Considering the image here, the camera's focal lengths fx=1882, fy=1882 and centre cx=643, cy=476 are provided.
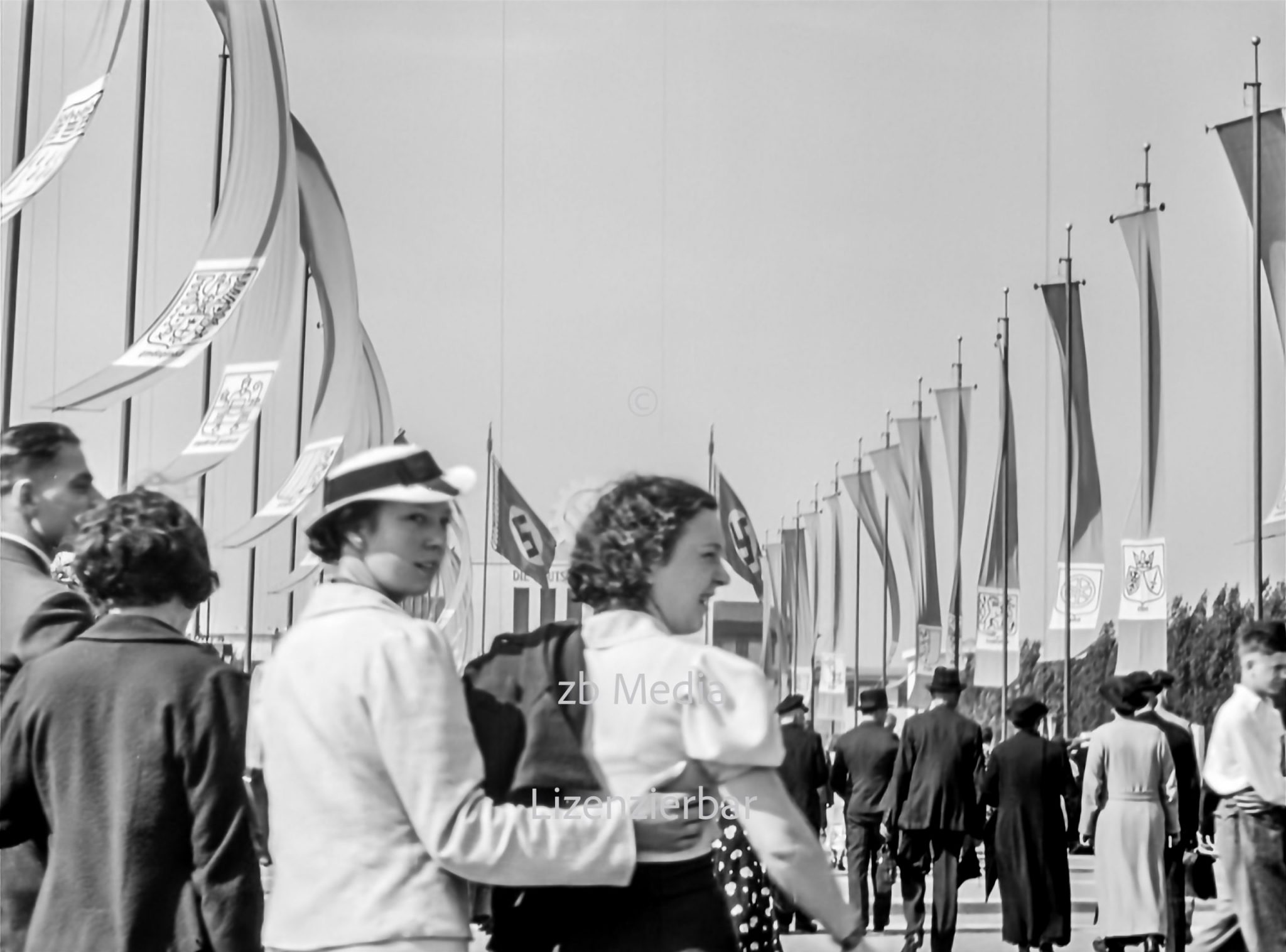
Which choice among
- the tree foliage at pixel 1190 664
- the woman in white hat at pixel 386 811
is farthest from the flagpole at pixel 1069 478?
the tree foliage at pixel 1190 664

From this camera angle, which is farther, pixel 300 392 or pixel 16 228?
pixel 300 392

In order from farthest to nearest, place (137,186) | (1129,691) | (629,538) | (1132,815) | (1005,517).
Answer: (1005,517) < (137,186) < (1132,815) < (1129,691) < (629,538)

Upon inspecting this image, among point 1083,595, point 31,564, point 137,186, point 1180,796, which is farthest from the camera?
point 1083,595

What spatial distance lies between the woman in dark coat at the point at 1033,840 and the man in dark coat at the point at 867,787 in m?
1.54

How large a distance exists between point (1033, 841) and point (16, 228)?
7019 mm

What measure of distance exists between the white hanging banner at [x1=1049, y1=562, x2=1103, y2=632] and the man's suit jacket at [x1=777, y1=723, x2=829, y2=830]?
7.39 m

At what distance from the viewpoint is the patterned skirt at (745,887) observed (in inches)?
188

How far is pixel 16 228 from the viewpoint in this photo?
11.4 metres

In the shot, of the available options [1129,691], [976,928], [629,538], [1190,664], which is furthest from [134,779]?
[1190,664]

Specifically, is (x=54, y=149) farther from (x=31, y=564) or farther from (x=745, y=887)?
(x=745, y=887)

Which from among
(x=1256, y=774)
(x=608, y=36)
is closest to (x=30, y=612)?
(x=1256, y=774)

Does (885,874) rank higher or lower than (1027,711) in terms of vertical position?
lower

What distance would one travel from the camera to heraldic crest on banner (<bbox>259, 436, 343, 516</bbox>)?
10.9 metres

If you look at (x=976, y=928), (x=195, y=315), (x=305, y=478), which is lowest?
(x=976, y=928)
